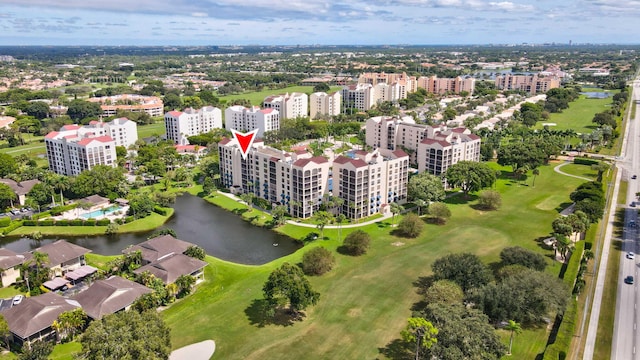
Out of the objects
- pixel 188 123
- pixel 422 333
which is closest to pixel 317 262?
pixel 422 333

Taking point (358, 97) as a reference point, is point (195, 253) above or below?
below

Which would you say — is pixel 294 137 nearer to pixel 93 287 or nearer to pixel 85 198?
pixel 85 198

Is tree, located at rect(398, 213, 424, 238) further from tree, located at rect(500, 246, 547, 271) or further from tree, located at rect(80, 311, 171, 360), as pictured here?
tree, located at rect(80, 311, 171, 360)

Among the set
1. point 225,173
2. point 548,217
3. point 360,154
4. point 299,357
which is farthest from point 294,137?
point 299,357

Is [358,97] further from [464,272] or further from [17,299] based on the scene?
[17,299]

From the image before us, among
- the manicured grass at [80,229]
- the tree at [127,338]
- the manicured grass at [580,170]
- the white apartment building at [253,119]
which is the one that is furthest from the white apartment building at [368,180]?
the white apartment building at [253,119]

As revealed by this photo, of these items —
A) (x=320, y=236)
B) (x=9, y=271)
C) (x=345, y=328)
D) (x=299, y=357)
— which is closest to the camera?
(x=299, y=357)
